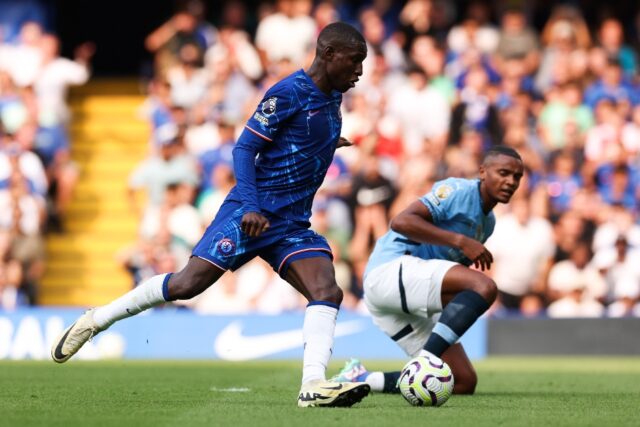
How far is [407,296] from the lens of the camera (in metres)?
9.09

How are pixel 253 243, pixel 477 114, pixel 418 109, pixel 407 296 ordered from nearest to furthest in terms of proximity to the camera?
1. pixel 253 243
2. pixel 407 296
3. pixel 477 114
4. pixel 418 109

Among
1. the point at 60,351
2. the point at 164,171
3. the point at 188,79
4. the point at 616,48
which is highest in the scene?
the point at 616,48

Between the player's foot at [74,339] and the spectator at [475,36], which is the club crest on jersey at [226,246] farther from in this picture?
the spectator at [475,36]

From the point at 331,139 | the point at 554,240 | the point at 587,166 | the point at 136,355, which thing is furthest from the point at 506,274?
the point at 331,139

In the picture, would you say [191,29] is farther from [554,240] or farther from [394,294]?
[394,294]

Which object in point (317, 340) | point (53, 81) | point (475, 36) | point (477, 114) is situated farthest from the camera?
point (53, 81)

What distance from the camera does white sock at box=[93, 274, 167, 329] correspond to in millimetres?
8125

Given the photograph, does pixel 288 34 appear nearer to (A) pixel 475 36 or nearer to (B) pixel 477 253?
(A) pixel 475 36

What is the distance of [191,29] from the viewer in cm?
1953

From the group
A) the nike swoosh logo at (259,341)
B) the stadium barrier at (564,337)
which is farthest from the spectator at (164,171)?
the stadium barrier at (564,337)

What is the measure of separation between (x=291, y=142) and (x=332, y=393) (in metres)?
1.64

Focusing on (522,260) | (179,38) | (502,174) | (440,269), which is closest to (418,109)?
(522,260)

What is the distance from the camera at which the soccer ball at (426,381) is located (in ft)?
26.1

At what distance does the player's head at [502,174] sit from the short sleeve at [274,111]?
172 centimetres
